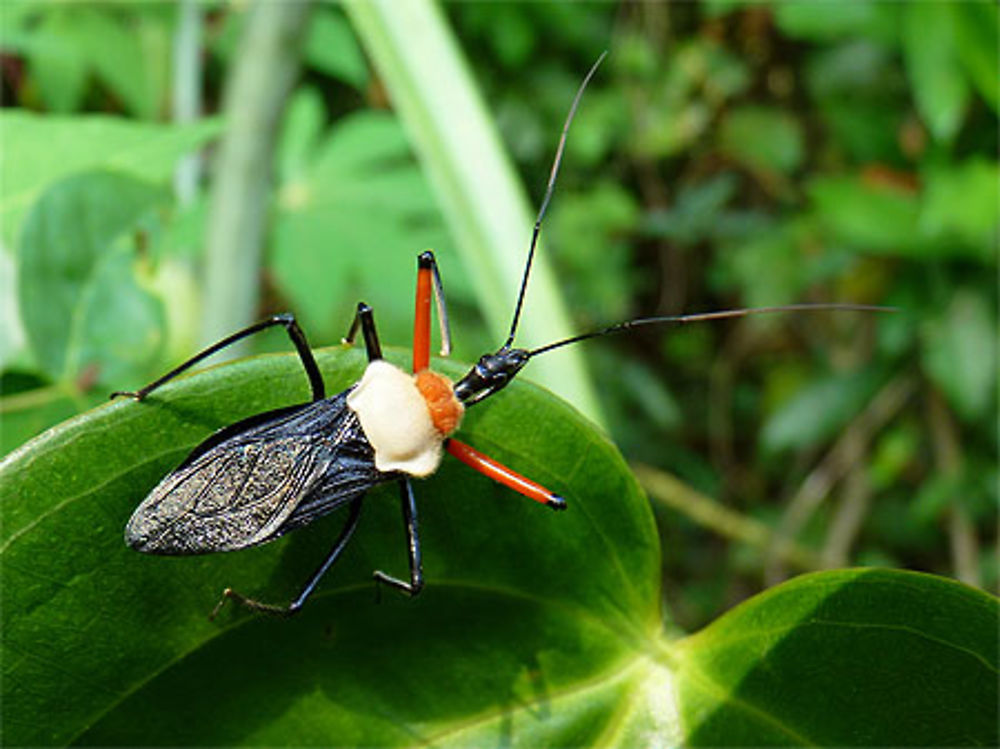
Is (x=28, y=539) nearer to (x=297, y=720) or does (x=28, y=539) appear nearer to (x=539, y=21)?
(x=297, y=720)

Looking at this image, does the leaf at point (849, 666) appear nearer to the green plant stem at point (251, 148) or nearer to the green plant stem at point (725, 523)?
the green plant stem at point (251, 148)

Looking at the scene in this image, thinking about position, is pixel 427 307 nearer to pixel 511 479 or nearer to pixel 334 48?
pixel 511 479

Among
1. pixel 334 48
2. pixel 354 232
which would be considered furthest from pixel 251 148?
pixel 334 48

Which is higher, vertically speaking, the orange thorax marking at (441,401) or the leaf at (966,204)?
the leaf at (966,204)

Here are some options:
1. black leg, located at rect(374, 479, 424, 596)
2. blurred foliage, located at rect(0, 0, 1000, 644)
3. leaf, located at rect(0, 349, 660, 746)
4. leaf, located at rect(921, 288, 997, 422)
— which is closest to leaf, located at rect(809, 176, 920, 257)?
blurred foliage, located at rect(0, 0, 1000, 644)

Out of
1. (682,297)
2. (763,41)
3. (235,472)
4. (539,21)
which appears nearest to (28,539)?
(235,472)

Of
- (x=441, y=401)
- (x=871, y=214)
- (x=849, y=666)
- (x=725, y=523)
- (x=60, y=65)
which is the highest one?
(x=60, y=65)

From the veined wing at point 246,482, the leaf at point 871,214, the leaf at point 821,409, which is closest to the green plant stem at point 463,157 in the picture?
the veined wing at point 246,482
